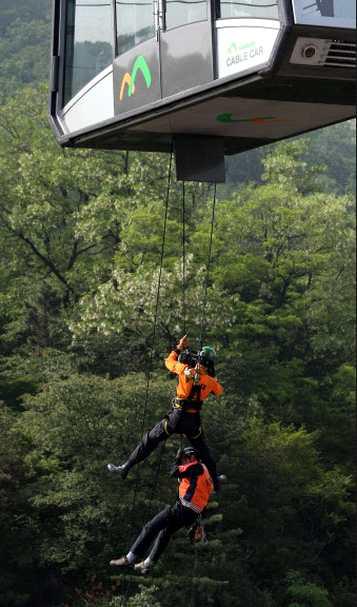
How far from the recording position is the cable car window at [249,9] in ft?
26.9

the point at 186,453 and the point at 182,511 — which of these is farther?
the point at 182,511

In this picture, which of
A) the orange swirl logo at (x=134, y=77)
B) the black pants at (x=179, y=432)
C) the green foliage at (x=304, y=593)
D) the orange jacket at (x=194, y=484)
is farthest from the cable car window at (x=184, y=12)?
the green foliage at (x=304, y=593)

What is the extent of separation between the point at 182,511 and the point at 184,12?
15.8ft

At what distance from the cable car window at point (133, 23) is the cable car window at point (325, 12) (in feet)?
7.20

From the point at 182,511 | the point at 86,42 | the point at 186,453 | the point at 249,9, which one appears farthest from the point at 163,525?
the point at 249,9

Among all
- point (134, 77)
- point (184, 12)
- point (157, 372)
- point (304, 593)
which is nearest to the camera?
point (184, 12)

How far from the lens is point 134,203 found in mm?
36375

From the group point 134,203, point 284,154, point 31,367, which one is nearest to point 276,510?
point 31,367

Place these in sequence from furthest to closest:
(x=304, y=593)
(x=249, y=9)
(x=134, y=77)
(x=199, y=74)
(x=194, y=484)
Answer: (x=304, y=593) → (x=194, y=484) → (x=134, y=77) → (x=199, y=74) → (x=249, y=9)

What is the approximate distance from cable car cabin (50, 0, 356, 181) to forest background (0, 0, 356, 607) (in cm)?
1216

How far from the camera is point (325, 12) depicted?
7973mm

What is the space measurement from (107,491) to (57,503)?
1.21 metres

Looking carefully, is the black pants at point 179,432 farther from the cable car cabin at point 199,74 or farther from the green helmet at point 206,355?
the cable car cabin at point 199,74

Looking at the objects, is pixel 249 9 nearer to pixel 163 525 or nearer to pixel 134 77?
pixel 134 77
